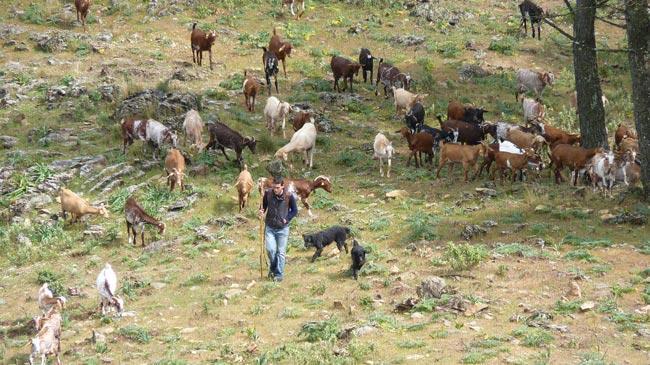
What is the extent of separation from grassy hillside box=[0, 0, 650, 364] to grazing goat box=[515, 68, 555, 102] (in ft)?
2.00

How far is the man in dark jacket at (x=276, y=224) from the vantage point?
1434cm

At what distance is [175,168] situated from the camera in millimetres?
20188

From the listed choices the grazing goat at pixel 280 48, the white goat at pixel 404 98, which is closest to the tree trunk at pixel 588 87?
the white goat at pixel 404 98

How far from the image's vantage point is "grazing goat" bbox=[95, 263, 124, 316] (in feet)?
43.5

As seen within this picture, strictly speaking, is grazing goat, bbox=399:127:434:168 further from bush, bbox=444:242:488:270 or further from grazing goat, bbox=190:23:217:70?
grazing goat, bbox=190:23:217:70

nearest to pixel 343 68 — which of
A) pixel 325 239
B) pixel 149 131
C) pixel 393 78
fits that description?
pixel 393 78

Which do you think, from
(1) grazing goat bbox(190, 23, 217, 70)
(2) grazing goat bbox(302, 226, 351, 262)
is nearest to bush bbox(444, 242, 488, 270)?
(2) grazing goat bbox(302, 226, 351, 262)

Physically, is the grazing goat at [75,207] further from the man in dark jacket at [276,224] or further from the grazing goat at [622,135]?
the grazing goat at [622,135]

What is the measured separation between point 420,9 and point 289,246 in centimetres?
2254

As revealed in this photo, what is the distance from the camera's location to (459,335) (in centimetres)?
1127

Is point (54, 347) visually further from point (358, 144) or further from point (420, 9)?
point (420, 9)

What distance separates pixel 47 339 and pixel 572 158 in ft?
43.6

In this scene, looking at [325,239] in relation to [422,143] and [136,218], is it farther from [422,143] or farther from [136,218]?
[422,143]

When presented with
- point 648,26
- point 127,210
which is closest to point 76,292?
point 127,210
